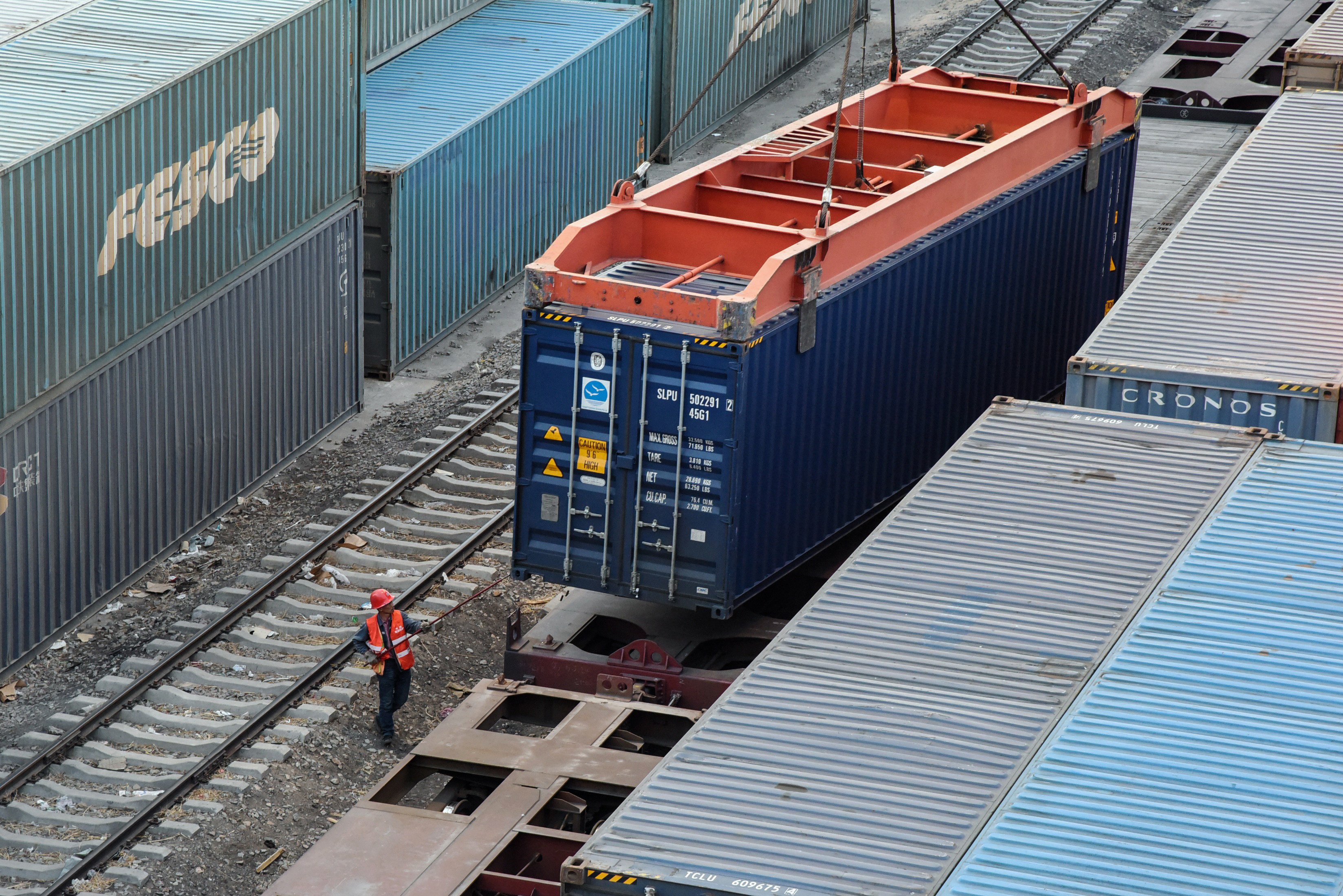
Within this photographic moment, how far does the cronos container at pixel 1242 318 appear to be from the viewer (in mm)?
14234

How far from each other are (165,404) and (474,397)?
207 inches

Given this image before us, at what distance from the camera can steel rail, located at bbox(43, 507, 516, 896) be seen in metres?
13.5

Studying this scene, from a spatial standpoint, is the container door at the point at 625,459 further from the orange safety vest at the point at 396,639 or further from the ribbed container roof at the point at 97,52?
the ribbed container roof at the point at 97,52

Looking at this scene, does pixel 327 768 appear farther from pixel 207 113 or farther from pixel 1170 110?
pixel 1170 110

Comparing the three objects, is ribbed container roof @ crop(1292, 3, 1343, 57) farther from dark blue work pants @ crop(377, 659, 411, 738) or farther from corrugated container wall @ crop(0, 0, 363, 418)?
dark blue work pants @ crop(377, 659, 411, 738)

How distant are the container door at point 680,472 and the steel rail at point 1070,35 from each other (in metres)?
19.1

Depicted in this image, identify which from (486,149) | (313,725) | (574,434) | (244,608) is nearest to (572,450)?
(574,434)

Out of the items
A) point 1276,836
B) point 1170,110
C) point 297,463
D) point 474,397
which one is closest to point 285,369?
point 297,463

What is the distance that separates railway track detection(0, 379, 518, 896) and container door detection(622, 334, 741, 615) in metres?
3.17

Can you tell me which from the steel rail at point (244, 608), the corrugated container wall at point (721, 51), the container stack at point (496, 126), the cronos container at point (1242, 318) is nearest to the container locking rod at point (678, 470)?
the cronos container at point (1242, 318)

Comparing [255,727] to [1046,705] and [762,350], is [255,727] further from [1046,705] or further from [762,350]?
[1046,705]

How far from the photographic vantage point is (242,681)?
1609 centimetres

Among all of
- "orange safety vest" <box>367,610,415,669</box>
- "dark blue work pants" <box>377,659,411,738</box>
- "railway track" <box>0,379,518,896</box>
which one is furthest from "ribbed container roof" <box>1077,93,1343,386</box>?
"railway track" <box>0,379,518,896</box>

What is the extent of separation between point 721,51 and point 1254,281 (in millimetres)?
16749
